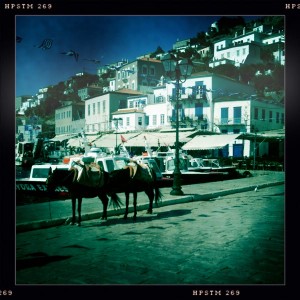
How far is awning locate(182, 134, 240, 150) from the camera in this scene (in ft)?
29.6

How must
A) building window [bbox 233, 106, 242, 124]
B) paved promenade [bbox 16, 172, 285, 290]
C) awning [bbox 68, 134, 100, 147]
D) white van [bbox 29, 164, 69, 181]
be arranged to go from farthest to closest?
white van [bbox 29, 164, 69, 181] < awning [bbox 68, 134, 100, 147] < building window [bbox 233, 106, 242, 124] < paved promenade [bbox 16, 172, 285, 290]

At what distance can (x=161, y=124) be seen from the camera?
10734mm

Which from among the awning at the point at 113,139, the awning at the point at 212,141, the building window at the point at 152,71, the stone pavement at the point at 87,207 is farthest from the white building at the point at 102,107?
the awning at the point at 212,141

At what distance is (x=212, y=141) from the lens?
9812mm

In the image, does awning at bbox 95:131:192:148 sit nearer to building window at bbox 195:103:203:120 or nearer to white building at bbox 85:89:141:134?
building window at bbox 195:103:203:120

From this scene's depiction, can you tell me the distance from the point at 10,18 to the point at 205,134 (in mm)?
6242

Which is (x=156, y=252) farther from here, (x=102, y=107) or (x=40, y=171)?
(x=40, y=171)

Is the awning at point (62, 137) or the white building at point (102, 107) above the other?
the white building at point (102, 107)

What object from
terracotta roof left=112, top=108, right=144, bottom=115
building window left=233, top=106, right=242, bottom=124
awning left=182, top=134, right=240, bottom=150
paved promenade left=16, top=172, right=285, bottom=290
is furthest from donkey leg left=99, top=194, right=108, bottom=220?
building window left=233, top=106, right=242, bottom=124

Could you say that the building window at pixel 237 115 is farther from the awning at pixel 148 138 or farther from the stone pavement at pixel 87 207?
the awning at pixel 148 138

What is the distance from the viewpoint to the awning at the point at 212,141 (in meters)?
9.02

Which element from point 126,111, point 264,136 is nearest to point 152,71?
point 126,111

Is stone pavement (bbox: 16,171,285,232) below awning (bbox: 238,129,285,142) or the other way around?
below
